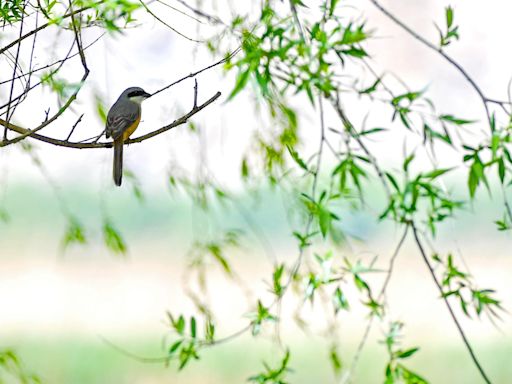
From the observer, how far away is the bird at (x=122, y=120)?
195cm

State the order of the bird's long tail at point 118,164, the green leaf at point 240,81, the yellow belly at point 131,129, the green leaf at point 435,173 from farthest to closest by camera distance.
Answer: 1. the yellow belly at point 131,129
2. the bird's long tail at point 118,164
3. the green leaf at point 435,173
4. the green leaf at point 240,81

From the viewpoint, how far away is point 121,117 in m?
2.03

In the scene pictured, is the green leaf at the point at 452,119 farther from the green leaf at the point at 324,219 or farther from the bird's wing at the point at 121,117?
the bird's wing at the point at 121,117

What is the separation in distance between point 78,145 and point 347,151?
444 millimetres

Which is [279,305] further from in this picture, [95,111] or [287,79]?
[95,111]

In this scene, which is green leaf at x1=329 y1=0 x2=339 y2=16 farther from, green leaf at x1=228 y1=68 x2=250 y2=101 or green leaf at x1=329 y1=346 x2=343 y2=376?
green leaf at x1=329 y1=346 x2=343 y2=376

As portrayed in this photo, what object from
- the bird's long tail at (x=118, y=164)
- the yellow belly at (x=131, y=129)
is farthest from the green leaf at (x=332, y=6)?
the yellow belly at (x=131, y=129)

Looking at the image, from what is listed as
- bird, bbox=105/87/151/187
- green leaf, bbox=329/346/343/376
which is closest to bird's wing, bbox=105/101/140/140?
bird, bbox=105/87/151/187

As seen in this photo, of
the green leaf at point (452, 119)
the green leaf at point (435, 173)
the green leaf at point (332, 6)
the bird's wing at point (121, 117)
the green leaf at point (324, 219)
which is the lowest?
the green leaf at point (324, 219)

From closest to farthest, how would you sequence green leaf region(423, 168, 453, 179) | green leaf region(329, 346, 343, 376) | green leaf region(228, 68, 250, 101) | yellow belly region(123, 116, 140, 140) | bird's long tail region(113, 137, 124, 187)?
green leaf region(228, 68, 250, 101), green leaf region(423, 168, 453, 179), green leaf region(329, 346, 343, 376), bird's long tail region(113, 137, 124, 187), yellow belly region(123, 116, 140, 140)

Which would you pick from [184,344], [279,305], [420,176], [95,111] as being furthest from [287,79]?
[95,111]

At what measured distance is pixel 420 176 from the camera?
112 cm

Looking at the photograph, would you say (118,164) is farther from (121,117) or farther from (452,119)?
(452,119)

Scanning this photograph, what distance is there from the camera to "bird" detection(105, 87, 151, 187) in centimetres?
195
